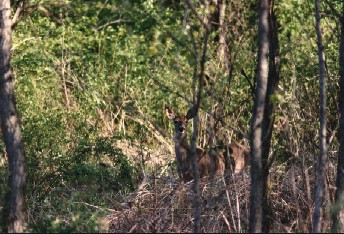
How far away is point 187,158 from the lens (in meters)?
12.6

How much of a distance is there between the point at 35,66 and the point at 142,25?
256cm

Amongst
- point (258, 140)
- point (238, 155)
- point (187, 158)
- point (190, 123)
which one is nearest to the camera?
point (258, 140)

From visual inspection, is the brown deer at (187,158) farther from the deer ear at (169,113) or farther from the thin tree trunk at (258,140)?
the thin tree trunk at (258,140)

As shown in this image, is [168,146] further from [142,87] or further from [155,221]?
[155,221]

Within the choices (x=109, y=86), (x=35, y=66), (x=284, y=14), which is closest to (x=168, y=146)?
(x=109, y=86)

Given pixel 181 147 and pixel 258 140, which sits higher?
pixel 258 140

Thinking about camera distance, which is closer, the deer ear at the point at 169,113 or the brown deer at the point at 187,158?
the brown deer at the point at 187,158

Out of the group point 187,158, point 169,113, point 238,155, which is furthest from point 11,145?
point 169,113

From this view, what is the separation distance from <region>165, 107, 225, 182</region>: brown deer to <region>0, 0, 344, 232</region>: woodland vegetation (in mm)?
208

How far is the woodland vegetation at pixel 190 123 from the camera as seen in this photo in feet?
24.9

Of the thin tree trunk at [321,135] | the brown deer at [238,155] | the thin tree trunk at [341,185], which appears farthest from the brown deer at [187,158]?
the thin tree trunk at [321,135]

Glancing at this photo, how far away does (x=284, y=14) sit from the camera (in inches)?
680

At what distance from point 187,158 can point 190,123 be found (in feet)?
8.25

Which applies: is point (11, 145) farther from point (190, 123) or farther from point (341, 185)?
Answer: point (190, 123)
